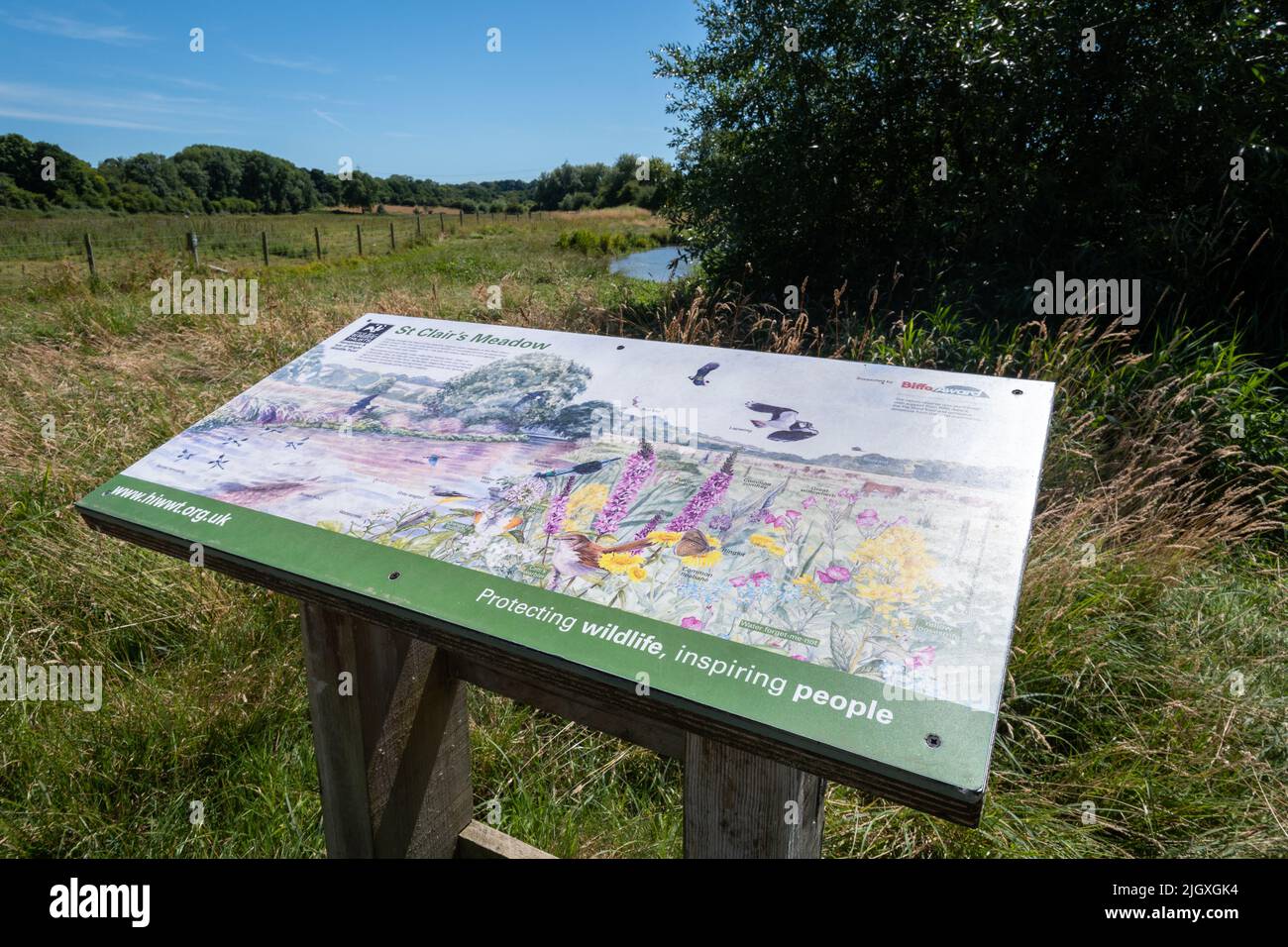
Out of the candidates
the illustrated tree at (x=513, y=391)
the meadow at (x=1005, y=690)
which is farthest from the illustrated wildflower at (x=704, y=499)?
the meadow at (x=1005, y=690)

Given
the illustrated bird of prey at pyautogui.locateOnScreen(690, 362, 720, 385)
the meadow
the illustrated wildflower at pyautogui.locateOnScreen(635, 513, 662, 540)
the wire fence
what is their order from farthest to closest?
the wire fence → the meadow → the illustrated bird of prey at pyautogui.locateOnScreen(690, 362, 720, 385) → the illustrated wildflower at pyautogui.locateOnScreen(635, 513, 662, 540)

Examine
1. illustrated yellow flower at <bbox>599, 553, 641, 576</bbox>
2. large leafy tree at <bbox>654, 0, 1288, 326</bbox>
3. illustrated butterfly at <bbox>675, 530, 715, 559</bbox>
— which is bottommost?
illustrated yellow flower at <bbox>599, 553, 641, 576</bbox>

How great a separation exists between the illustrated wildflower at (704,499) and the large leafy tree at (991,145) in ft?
14.6

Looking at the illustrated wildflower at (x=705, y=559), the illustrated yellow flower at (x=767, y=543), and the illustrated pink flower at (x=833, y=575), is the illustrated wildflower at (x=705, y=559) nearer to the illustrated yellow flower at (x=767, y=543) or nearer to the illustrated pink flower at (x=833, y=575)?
the illustrated yellow flower at (x=767, y=543)

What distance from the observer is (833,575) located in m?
1.18

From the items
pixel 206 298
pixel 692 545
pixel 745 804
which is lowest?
pixel 745 804

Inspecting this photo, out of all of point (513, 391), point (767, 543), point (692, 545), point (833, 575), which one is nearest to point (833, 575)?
point (833, 575)

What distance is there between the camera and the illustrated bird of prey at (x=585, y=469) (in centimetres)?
151

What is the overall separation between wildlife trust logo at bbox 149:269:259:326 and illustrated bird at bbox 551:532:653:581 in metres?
6.25

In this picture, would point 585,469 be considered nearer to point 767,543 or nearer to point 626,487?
point 626,487

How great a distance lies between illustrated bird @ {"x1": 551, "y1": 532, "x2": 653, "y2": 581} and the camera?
126cm

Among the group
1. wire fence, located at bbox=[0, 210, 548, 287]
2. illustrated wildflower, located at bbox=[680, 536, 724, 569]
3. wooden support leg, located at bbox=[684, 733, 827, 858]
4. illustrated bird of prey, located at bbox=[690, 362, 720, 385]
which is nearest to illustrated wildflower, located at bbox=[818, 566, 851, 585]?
illustrated wildflower, located at bbox=[680, 536, 724, 569]

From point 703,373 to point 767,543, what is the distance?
0.60 m

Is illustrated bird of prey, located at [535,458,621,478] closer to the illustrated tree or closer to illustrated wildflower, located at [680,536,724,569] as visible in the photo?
the illustrated tree
